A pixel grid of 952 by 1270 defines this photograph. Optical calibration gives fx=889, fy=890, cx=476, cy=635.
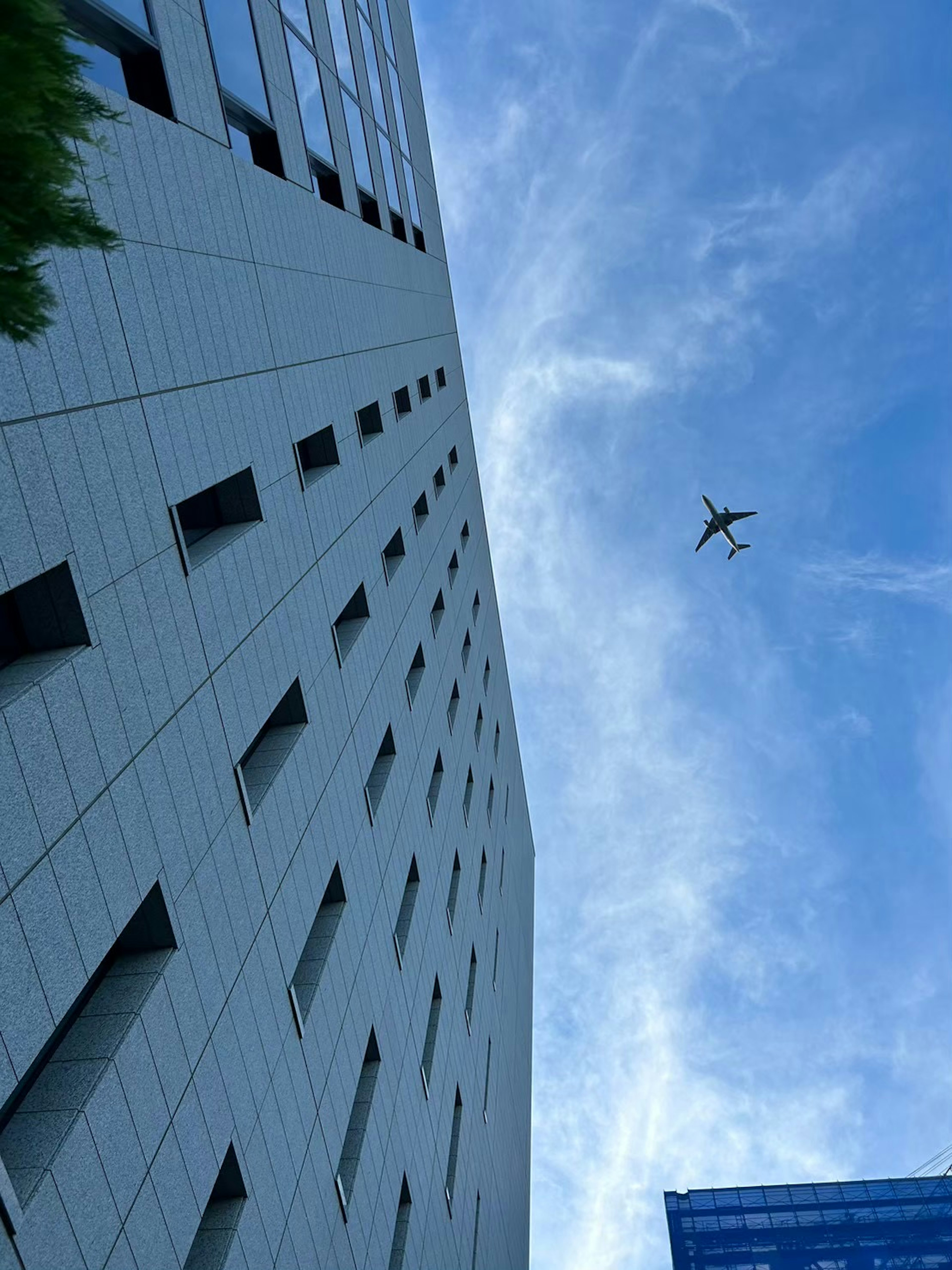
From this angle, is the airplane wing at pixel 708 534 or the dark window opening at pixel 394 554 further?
the airplane wing at pixel 708 534

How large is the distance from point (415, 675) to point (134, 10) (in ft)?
56.8

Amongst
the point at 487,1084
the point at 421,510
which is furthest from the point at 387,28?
the point at 487,1084

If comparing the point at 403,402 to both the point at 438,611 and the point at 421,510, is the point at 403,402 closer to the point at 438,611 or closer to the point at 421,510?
the point at 421,510

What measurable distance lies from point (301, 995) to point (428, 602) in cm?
1565

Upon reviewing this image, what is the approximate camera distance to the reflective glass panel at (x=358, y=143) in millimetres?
23297

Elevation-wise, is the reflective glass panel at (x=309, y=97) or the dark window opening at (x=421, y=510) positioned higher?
the reflective glass panel at (x=309, y=97)

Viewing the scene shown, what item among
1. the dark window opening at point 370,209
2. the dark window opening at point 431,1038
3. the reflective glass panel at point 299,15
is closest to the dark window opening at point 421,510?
the dark window opening at point 370,209

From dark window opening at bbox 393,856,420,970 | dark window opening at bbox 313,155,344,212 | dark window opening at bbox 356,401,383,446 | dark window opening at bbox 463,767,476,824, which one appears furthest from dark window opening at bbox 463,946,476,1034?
dark window opening at bbox 313,155,344,212

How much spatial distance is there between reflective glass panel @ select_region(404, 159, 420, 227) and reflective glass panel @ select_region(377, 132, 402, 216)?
1.92 meters

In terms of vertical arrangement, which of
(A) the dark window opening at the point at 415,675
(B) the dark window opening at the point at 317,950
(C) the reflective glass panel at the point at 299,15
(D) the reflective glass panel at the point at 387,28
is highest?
(D) the reflective glass panel at the point at 387,28

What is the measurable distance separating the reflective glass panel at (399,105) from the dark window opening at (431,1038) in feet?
90.7

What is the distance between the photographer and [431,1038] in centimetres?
2327

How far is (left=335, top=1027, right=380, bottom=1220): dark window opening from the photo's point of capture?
1541cm

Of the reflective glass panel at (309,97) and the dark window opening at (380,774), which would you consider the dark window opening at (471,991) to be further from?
the reflective glass panel at (309,97)
